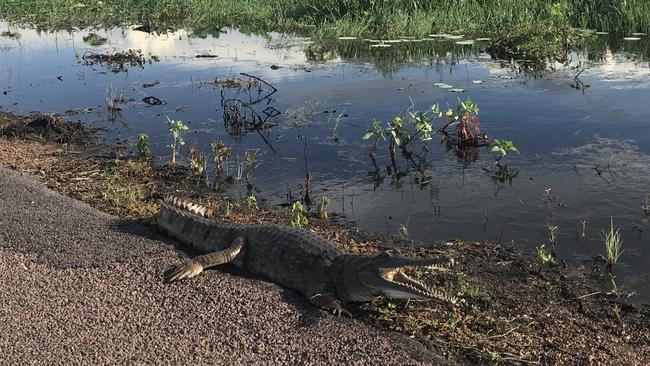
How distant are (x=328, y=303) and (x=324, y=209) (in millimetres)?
2494

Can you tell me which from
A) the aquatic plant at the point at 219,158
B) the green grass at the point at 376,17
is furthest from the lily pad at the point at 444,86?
the aquatic plant at the point at 219,158

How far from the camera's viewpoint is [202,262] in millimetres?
5156

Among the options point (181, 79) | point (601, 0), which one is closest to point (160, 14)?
point (181, 79)

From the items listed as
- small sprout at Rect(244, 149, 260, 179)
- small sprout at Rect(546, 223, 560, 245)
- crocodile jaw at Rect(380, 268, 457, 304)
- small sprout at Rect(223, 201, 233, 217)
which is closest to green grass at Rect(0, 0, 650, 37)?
small sprout at Rect(244, 149, 260, 179)

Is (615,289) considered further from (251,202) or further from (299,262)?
(251,202)

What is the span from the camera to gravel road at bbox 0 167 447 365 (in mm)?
3900

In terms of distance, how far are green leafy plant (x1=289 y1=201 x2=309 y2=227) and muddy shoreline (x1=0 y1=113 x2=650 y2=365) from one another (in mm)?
→ 98

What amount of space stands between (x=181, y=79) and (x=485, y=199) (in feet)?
26.1

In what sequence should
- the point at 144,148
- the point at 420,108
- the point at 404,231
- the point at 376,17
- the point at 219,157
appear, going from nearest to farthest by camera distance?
1. the point at 404,231
2. the point at 219,157
3. the point at 144,148
4. the point at 420,108
5. the point at 376,17

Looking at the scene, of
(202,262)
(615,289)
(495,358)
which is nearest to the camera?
(495,358)

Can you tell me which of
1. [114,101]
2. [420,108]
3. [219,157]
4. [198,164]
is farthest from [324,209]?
[114,101]

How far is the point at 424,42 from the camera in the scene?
52.3ft

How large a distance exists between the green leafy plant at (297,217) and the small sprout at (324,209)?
0.19 meters

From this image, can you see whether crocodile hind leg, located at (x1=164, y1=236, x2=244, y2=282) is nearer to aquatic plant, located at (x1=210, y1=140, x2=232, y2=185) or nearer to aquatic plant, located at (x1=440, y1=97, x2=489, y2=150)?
aquatic plant, located at (x1=210, y1=140, x2=232, y2=185)
